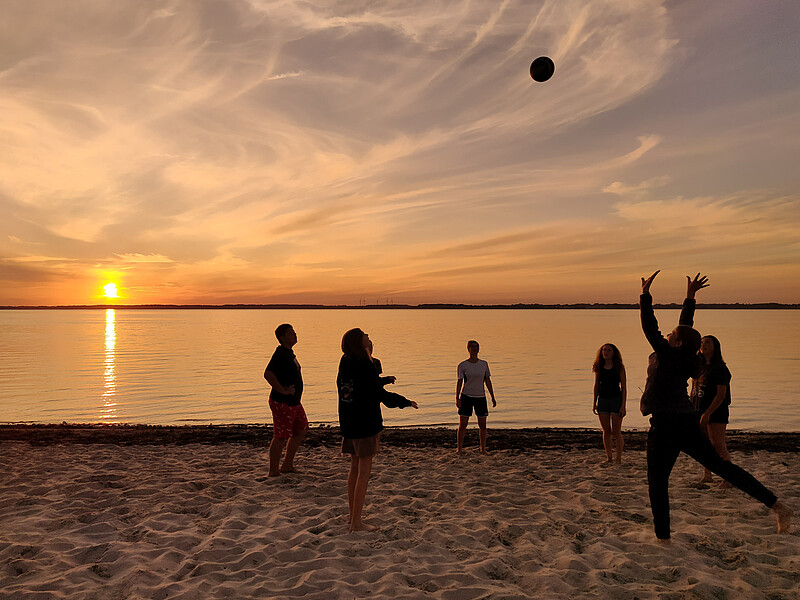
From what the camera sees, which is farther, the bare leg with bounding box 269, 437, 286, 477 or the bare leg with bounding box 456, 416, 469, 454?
the bare leg with bounding box 456, 416, 469, 454

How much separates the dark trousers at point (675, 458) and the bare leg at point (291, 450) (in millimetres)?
5051

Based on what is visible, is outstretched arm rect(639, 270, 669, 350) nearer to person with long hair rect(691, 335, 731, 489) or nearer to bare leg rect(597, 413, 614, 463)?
person with long hair rect(691, 335, 731, 489)

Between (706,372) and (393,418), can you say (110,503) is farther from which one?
(393,418)

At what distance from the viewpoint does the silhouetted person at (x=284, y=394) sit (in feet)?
26.4

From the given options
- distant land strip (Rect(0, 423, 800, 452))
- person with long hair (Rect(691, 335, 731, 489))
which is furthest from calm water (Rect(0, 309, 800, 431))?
person with long hair (Rect(691, 335, 731, 489))

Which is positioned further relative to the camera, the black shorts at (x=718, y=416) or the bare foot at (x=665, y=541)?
the black shorts at (x=718, y=416)

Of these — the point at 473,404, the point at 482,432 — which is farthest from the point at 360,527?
the point at 482,432

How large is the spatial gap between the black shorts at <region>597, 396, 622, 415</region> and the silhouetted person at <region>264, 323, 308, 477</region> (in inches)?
198

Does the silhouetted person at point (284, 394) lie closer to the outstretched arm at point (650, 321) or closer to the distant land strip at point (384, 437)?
the distant land strip at point (384, 437)

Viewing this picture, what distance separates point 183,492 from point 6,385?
25732mm

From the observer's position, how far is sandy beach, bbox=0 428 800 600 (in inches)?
191

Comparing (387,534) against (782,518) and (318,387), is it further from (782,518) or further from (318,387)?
(318,387)

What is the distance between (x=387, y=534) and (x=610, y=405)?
4882mm

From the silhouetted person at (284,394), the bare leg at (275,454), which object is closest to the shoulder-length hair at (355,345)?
the silhouetted person at (284,394)
